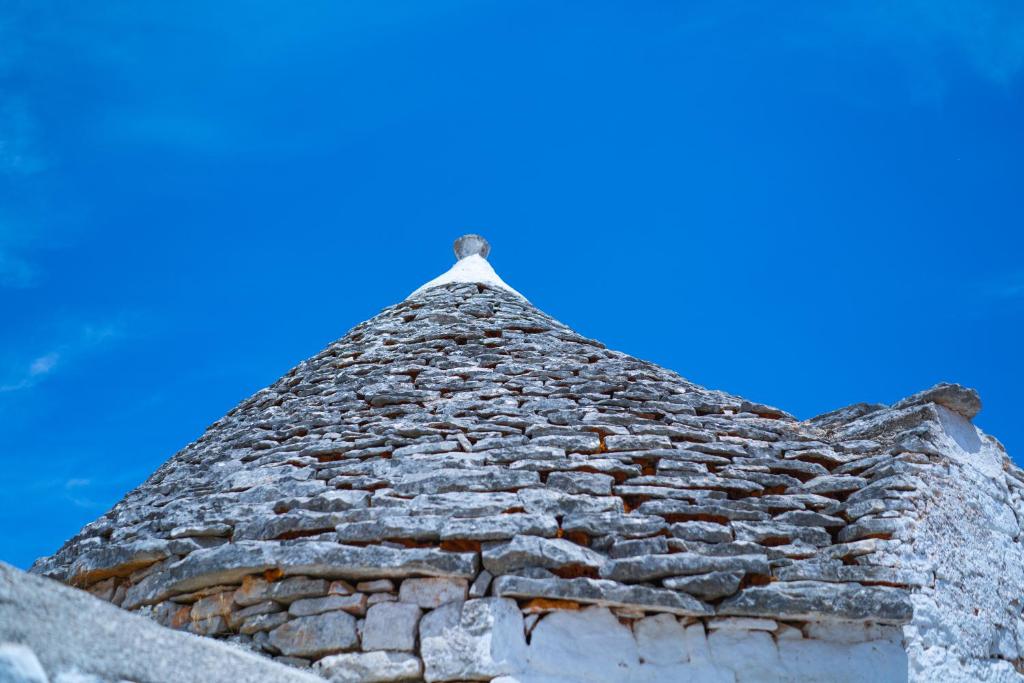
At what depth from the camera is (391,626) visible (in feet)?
13.6

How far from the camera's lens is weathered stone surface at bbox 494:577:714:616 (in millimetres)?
4176

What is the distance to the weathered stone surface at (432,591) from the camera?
421 cm

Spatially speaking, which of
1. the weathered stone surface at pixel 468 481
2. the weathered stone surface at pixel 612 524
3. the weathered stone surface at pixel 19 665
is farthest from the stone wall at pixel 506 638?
the weathered stone surface at pixel 19 665

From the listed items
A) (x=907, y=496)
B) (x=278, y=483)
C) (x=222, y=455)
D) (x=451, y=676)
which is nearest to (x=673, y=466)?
(x=907, y=496)

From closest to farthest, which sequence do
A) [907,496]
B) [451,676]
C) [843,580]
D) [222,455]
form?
[451,676] < [843,580] < [907,496] < [222,455]

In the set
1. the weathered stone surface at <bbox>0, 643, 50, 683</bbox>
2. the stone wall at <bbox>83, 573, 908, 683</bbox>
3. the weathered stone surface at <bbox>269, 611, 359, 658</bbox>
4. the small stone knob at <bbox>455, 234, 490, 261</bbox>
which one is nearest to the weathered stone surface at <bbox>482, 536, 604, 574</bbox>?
the stone wall at <bbox>83, 573, 908, 683</bbox>

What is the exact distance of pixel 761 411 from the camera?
5809mm

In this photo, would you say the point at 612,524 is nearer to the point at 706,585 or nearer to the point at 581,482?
the point at 581,482

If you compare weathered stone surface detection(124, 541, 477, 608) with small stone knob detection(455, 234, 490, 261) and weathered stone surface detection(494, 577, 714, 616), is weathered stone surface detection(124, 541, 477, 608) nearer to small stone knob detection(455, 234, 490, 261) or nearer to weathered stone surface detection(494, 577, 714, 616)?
weathered stone surface detection(494, 577, 714, 616)

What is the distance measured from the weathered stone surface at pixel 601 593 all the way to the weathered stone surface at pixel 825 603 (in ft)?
0.60

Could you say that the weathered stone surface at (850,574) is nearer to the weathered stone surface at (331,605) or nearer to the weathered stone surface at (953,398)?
the weathered stone surface at (953,398)

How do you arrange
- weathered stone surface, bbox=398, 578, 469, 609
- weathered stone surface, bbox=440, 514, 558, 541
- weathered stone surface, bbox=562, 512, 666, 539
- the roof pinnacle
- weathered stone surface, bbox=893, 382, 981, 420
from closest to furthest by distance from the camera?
weathered stone surface, bbox=398, 578, 469, 609
weathered stone surface, bbox=440, 514, 558, 541
weathered stone surface, bbox=562, 512, 666, 539
weathered stone surface, bbox=893, 382, 981, 420
the roof pinnacle

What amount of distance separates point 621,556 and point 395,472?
50.2 inches

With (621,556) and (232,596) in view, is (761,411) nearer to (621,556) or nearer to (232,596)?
(621,556)
